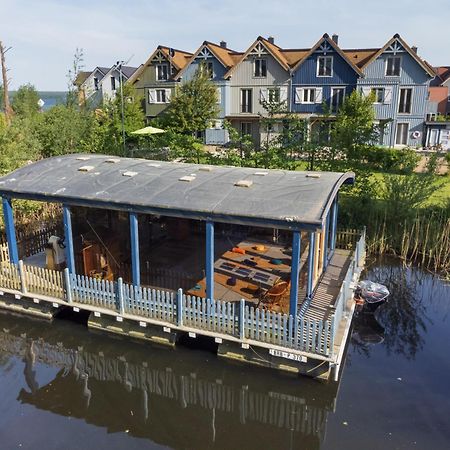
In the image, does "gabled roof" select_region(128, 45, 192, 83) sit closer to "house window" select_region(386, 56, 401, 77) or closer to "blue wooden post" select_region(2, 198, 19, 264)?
"house window" select_region(386, 56, 401, 77)

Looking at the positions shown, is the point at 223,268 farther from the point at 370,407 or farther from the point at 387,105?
the point at 387,105

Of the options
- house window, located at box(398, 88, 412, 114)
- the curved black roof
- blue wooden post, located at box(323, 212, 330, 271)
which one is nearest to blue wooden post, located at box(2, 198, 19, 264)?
the curved black roof

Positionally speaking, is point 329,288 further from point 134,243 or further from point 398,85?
point 398,85

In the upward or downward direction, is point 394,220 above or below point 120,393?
above

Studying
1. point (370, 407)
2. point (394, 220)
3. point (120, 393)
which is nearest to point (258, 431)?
point (370, 407)

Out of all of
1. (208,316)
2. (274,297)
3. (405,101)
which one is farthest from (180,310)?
(405,101)
